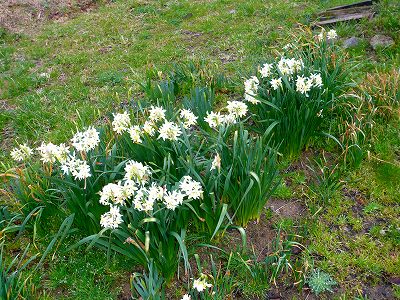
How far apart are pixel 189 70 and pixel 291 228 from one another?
9.12ft

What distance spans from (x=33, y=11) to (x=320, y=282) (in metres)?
8.60

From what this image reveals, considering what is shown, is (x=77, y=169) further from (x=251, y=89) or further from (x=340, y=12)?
(x=340, y=12)

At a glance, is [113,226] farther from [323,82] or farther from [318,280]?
[323,82]

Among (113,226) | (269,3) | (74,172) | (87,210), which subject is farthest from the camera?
(269,3)

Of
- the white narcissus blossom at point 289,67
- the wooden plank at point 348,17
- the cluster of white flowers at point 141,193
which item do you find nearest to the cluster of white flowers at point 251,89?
the white narcissus blossom at point 289,67

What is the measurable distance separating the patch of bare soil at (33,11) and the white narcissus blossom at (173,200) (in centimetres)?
701

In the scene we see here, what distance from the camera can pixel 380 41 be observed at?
5.90 meters

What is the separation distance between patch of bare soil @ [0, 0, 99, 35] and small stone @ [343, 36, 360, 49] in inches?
234

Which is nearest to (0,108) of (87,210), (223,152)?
(87,210)

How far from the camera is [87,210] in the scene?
3.15 m

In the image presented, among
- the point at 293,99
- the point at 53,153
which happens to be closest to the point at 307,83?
the point at 293,99

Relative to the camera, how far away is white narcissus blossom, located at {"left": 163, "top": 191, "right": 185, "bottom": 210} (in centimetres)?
276

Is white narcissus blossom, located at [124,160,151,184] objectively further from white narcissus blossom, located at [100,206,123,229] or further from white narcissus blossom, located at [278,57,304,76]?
white narcissus blossom, located at [278,57,304,76]

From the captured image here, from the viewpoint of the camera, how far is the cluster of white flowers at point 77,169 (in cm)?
293
